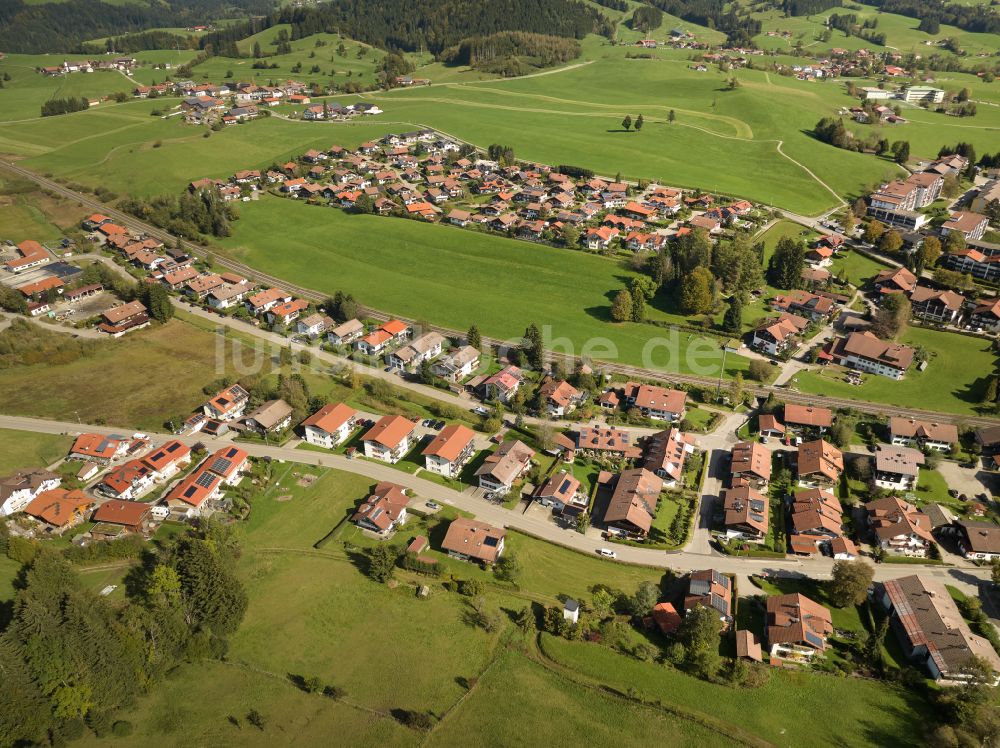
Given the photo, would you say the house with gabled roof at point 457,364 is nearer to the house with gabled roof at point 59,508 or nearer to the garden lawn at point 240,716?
the house with gabled roof at point 59,508

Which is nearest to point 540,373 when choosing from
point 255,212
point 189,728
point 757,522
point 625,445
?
point 625,445

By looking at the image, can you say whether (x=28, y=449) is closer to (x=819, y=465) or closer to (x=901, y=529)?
(x=819, y=465)

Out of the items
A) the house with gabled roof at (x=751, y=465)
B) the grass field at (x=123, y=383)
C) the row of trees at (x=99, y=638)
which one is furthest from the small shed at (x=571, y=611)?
the grass field at (x=123, y=383)

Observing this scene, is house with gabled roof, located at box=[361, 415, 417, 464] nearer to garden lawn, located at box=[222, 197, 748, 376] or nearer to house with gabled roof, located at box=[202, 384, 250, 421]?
house with gabled roof, located at box=[202, 384, 250, 421]

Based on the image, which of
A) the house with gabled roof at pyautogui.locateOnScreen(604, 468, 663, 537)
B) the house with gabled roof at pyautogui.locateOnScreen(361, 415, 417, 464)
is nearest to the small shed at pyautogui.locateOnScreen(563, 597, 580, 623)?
the house with gabled roof at pyautogui.locateOnScreen(604, 468, 663, 537)

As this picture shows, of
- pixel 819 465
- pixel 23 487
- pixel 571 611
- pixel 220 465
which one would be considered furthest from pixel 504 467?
pixel 23 487
